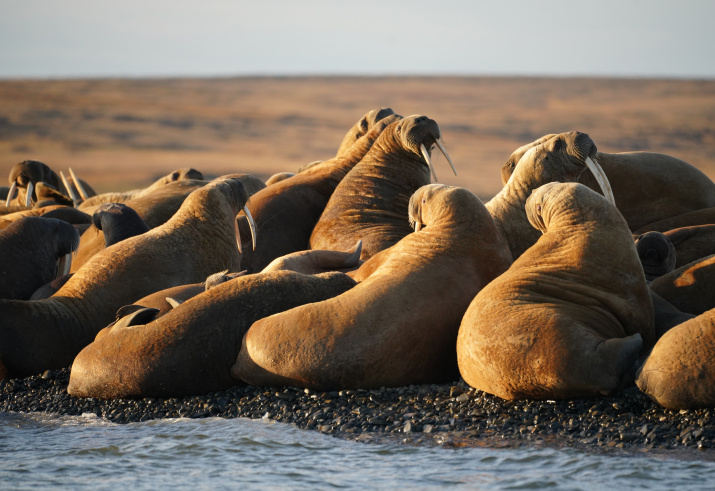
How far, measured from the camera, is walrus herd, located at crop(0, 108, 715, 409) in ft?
17.6

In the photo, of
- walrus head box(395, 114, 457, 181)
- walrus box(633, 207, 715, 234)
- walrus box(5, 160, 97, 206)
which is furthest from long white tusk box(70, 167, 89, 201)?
walrus box(633, 207, 715, 234)

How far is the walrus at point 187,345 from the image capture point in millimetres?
Answer: 6199

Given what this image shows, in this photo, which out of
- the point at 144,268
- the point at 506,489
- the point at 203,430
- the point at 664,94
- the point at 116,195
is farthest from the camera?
the point at 664,94

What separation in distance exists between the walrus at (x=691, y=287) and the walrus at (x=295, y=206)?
2.99 m

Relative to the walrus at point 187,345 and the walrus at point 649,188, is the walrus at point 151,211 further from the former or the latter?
the walrus at point 649,188

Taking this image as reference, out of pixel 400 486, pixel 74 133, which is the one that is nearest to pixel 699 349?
pixel 400 486

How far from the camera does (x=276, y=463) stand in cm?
500

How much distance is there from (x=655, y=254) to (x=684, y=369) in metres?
2.29

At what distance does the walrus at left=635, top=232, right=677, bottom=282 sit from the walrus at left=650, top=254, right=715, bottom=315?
0.55 m

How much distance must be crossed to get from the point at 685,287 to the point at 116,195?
9.02m

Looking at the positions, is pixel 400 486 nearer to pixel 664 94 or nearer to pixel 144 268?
pixel 144 268

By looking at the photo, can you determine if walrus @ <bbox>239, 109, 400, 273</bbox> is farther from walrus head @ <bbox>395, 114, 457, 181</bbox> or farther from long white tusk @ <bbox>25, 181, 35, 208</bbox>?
long white tusk @ <bbox>25, 181, 35, 208</bbox>

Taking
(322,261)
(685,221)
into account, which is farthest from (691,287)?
(322,261)

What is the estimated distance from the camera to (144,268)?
7.68 m
